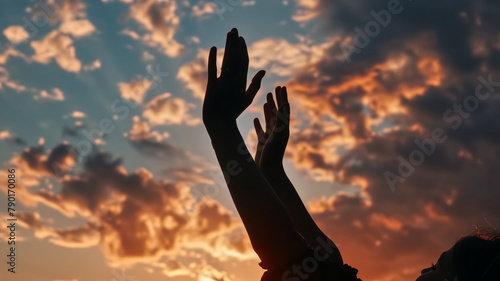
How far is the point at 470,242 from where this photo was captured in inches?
116

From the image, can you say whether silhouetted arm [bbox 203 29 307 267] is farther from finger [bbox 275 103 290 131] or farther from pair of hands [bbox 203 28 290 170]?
finger [bbox 275 103 290 131]

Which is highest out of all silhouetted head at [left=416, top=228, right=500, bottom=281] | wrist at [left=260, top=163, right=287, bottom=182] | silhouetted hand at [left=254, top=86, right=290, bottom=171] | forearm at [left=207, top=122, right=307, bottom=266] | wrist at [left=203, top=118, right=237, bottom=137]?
silhouetted hand at [left=254, top=86, right=290, bottom=171]

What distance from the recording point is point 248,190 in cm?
300

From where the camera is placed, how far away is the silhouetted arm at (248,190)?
2.96 meters

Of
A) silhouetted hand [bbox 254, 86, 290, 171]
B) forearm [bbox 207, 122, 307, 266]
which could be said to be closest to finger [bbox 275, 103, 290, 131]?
silhouetted hand [bbox 254, 86, 290, 171]

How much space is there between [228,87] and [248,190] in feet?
2.61

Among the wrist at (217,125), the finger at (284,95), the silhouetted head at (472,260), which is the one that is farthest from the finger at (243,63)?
the silhouetted head at (472,260)

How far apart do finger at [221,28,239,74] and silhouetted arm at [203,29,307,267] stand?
20 cm

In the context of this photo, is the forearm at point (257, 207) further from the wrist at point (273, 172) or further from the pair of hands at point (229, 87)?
the wrist at point (273, 172)

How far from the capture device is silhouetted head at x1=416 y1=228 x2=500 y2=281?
2760 mm

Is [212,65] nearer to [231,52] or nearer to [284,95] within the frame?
[231,52]

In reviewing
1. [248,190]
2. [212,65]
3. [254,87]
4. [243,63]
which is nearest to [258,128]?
[254,87]

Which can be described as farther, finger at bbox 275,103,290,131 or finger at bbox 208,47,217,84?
finger at bbox 275,103,290,131

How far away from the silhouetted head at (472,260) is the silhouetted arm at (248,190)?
89 centimetres
